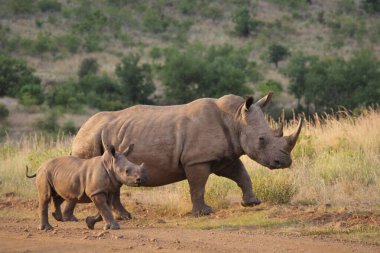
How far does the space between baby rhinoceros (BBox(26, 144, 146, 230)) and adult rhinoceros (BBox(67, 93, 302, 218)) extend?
1.34 m

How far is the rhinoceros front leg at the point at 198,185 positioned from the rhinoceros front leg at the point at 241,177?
369 mm

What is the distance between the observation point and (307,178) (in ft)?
44.7

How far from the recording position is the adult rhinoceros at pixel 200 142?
11352 mm

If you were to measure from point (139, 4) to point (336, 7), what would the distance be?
1680cm

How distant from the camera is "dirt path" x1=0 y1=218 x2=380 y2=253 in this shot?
8492 millimetres

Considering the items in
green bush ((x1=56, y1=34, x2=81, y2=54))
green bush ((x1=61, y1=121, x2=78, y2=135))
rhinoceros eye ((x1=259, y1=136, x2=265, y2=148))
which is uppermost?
green bush ((x1=56, y1=34, x2=81, y2=54))

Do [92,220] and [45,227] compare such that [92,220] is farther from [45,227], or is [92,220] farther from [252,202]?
[252,202]

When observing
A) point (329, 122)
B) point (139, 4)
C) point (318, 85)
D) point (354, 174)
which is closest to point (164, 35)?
point (139, 4)

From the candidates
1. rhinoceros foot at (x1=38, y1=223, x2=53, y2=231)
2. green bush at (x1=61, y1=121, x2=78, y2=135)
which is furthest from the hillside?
rhinoceros foot at (x1=38, y1=223, x2=53, y2=231)

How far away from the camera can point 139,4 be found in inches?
2864

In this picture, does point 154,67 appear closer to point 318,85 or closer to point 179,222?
point 318,85

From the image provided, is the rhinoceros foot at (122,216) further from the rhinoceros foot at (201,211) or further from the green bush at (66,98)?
the green bush at (66,98)

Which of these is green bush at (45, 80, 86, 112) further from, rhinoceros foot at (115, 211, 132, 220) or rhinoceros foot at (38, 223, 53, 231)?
rhinoceros foot at (38, 223, 53, 231)

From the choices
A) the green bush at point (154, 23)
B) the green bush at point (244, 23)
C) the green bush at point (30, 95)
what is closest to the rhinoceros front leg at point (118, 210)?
the green bush at point (30, 95)
